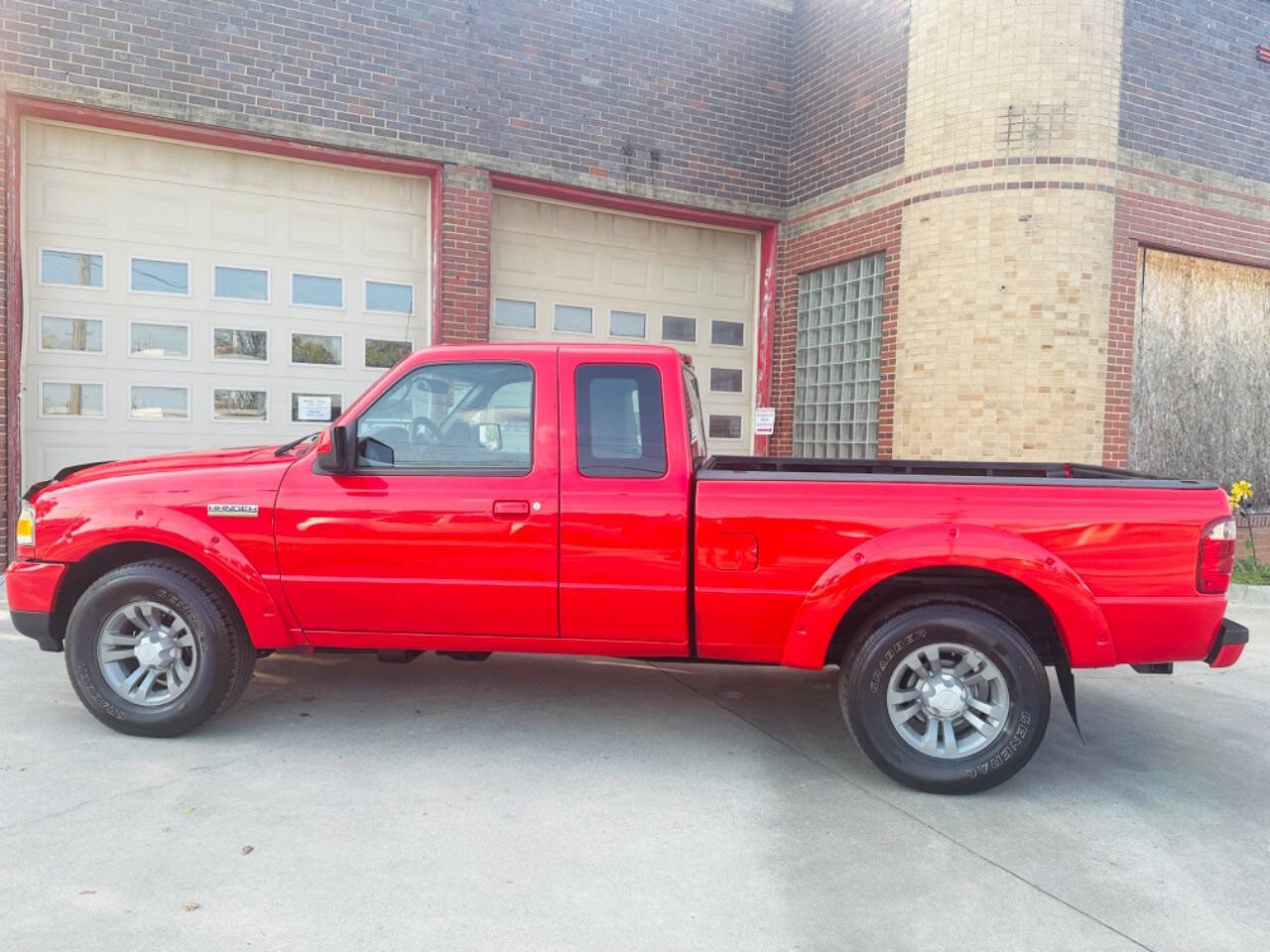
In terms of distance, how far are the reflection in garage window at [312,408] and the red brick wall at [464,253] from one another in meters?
1.25

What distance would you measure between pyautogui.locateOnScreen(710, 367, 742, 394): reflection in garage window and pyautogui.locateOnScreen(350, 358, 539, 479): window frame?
673 cm

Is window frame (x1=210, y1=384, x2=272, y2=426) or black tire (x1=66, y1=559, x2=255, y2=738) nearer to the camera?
black tire (x1=66, y1=559, x2=255, y2=738)

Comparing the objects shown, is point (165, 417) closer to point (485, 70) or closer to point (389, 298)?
point (389, 298)

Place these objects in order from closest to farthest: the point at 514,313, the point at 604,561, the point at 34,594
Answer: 1. the point at 604,561
2. the point at 34,594
3. the point at 514,313

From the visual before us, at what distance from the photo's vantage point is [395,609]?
422cm

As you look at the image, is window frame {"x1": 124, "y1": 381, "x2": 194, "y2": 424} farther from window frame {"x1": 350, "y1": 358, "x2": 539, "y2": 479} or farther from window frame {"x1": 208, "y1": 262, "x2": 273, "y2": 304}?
window frame {"x1": 350, "y1": 358, "x2": 539, "y2": 479}

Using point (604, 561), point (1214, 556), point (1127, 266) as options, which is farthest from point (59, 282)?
point (1127, 266)

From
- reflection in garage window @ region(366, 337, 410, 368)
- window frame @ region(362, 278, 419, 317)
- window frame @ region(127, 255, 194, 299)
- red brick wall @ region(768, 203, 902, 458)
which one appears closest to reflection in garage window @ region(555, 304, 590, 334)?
window frame @ region(362, 278, 419, 317)

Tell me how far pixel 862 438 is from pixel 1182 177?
411 cm

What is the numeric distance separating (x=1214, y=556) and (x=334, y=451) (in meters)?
3.78

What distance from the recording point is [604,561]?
408 centimetres

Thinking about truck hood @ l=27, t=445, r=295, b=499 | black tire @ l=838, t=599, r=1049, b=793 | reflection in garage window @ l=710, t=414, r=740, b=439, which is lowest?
black tire @ l=838, t=599, r=1049, b=793

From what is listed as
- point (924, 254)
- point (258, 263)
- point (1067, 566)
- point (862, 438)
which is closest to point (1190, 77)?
point (924, 254)

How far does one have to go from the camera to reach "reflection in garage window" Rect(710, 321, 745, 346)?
1082 centimetres
